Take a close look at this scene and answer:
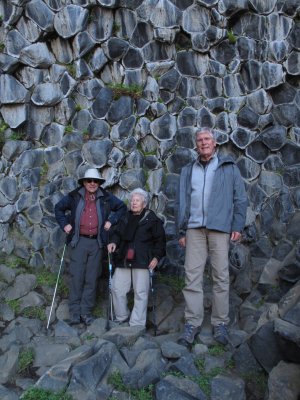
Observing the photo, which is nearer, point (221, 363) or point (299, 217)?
point (221, 363)

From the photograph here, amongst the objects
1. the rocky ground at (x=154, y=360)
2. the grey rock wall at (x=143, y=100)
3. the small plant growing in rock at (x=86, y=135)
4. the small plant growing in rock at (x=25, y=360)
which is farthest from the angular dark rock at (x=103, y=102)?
the small plant growing in rock at (x=25, y=360)

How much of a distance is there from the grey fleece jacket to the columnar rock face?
8.34ft

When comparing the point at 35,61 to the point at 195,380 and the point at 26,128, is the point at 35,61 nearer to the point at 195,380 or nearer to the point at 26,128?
the point at 26,128

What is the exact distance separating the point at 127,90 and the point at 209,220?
3.86m

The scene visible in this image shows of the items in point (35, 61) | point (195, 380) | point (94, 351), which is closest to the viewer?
point (195, 380)

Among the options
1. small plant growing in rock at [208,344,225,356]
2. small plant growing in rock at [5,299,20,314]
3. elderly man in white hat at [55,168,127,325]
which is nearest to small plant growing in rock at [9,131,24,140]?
elderly man in white hat at [55,168,127,325]

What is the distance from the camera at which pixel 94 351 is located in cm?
620

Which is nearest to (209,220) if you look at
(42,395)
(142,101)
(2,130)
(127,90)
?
(42,395)

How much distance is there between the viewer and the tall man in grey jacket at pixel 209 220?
605 cm

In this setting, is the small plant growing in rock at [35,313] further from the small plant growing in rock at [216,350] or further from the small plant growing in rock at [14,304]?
the small plant growing in rock at [216,350]

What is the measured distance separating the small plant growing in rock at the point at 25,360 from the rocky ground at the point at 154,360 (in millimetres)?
13

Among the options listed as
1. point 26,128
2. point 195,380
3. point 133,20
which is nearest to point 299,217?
point 195,380

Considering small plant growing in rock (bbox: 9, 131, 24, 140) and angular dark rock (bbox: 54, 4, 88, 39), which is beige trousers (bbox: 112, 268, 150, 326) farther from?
angular dark rock (bbox: 54, 4, 88, 39)

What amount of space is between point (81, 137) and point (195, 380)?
5.14 meters
